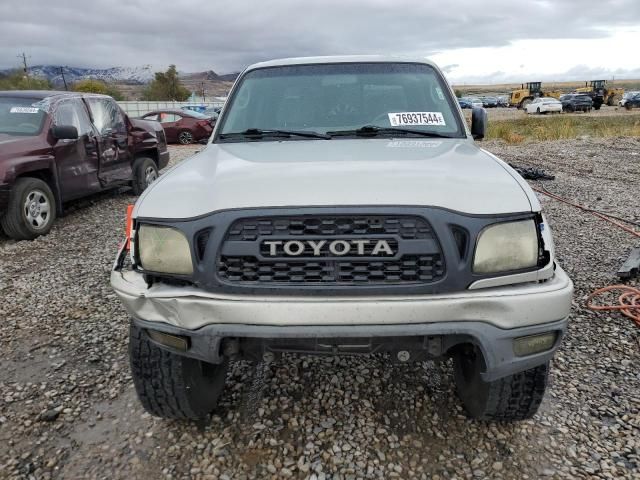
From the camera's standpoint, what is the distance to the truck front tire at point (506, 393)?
88.5 inches

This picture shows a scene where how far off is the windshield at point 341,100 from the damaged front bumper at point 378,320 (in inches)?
56.2

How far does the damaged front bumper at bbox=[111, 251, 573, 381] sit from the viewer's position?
1.88m

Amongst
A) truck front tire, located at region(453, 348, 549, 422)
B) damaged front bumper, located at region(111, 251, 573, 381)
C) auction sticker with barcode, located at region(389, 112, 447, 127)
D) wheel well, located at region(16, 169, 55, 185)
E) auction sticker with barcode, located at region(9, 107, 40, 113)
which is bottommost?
truck front tire, located at region(453, 348, 549, 422)

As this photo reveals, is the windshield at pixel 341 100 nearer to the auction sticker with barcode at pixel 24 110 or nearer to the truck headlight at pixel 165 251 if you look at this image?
the truck headlight at pixel 165 251

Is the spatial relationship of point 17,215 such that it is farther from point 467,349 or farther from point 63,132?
point 467,349

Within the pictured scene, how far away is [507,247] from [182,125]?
16.8 metres

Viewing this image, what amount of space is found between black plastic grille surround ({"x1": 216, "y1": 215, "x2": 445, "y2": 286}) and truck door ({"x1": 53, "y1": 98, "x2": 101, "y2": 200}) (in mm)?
5234

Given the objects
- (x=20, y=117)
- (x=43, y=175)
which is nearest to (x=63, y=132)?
(x=43, y=175)

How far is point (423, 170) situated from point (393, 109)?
3.95 feet

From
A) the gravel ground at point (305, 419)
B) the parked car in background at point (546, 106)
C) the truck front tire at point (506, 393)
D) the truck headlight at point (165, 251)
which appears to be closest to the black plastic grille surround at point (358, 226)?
the truck headlight at point (165, 251)

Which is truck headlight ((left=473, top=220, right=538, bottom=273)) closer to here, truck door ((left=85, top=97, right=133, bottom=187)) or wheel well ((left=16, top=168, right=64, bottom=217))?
wheel well ((left=16, top=168, right=64, bottom=217))

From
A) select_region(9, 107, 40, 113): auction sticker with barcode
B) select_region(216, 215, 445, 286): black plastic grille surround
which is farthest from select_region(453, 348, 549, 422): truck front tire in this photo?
select_region(9, 107, 40, 113): auction sticker with barcode

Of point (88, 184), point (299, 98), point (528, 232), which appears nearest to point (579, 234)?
point (299, 98)

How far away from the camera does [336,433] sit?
2.47m
